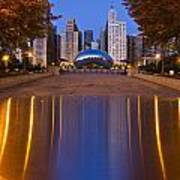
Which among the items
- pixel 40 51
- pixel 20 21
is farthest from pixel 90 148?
pixel 40 51

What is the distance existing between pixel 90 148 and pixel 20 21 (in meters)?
35.2

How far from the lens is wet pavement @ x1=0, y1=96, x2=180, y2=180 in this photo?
8125 mm

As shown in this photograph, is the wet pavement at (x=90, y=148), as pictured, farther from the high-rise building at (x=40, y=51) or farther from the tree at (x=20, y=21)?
the high-rise building at (x=40, y=51)

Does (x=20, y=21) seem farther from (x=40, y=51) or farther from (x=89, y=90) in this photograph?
(x=40, y=51)

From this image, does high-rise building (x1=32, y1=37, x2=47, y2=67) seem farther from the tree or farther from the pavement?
the pavement

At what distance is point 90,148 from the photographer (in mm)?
10297

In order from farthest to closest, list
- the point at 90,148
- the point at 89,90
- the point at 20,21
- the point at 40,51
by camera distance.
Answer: the point at 40,51 < the point at 20,21 < the point at 89,90 < the point at 90,148

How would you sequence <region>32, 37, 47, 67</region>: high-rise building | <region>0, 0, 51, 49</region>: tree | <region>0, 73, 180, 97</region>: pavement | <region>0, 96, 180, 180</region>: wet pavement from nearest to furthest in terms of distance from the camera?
<region>0, 96, 180, 180</region>: wet pavement → <region>0, 73, 180, 97</region>: pavement → <region>0, 0, 51, 49</region>: tree → <region>32, 37, 47, 67</region>: high-rise building

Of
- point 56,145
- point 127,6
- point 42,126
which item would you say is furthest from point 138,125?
point 127,6

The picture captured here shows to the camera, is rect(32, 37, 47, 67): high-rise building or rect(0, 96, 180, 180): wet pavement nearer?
rect(0, 96, 180, 180): wet pavement

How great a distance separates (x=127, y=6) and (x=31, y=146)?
43.5 m

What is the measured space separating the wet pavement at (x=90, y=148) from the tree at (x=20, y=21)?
854 inches

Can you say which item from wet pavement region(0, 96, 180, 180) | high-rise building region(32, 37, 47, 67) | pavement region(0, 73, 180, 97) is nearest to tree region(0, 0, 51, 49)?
pavement region(0, 73, 180, 97)

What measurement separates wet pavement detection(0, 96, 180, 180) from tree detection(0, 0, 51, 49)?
21690 millimetres
